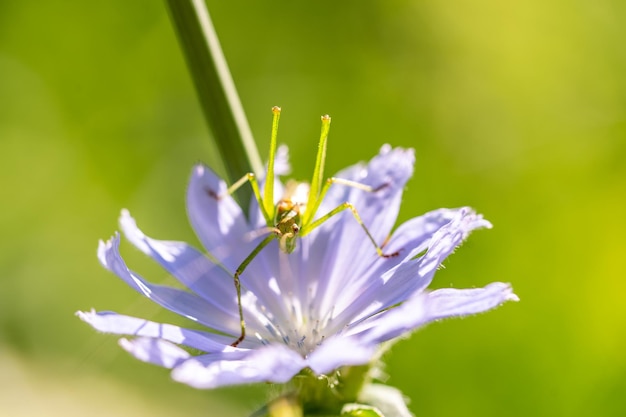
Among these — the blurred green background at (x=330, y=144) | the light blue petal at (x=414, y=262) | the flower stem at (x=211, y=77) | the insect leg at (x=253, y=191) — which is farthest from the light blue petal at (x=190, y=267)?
the blurred green background at (x=330, y=144)

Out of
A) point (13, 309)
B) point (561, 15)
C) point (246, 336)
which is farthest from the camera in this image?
point (561, 15)

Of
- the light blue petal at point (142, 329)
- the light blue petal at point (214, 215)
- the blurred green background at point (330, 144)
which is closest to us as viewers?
the light blue petal at point (142, 329)

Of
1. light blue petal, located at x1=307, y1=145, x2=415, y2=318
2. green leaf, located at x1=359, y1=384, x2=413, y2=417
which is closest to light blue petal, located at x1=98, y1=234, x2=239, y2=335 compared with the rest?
light blue petal, located at x1=307, y1=145, x2=415, y2=318

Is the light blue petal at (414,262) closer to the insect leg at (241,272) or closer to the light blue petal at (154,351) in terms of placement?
the insect leg at (241,272)

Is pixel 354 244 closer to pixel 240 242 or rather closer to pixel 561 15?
pixel 240 242

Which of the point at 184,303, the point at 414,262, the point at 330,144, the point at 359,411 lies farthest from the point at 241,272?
the point at 330,144

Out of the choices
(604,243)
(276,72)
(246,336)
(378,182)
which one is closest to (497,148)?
Result: (604,243)
